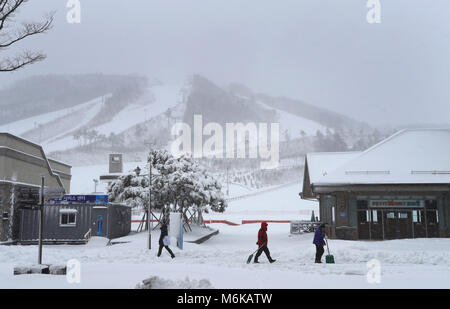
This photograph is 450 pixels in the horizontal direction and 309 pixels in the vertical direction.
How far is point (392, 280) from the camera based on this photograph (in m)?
12.0

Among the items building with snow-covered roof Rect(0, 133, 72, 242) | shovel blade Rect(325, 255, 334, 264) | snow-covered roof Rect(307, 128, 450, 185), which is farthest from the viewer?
snow-covered roof Rect(307, 128, 450, 185)

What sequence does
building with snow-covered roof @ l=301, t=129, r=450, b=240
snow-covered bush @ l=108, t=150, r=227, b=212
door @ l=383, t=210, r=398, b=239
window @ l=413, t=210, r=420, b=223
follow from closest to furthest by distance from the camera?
building with snow-covered roof @ l=301, t=129, r=450, b=240 → window @ l=413, t=210, r=420, b=223 → door @ l=383, t=210, r=398, b=239 → snow-covered bush @ l=108, t=150, r=227, b=212

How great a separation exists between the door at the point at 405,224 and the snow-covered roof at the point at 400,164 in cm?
228

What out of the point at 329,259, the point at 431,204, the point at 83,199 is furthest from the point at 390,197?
the point at 83,199

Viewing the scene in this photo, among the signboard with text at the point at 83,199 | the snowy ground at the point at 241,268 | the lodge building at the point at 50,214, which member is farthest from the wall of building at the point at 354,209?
the signboard with text at the point at 83,199

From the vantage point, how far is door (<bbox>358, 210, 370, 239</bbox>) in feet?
90.7

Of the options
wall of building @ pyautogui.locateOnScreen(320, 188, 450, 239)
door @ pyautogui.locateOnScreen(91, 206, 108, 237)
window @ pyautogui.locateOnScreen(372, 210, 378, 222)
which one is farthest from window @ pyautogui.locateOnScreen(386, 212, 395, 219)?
door @ pyautogui.locateOnScreen(91, 206, 108, 237)

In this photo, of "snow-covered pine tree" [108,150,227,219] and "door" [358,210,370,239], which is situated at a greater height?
"snow-covered pine tree" [108,150,227,219]

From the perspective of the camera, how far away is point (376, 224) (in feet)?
90.7

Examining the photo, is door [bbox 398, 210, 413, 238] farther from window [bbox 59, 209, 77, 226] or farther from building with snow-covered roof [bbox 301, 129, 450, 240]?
window [bbox 59, 209, 77, 226]

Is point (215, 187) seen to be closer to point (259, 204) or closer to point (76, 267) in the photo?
point (76, 267)

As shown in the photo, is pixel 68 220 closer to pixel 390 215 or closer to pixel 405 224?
pixel 390 215

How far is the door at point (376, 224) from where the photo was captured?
2753 centimetres

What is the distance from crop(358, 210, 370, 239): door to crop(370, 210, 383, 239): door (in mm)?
250
